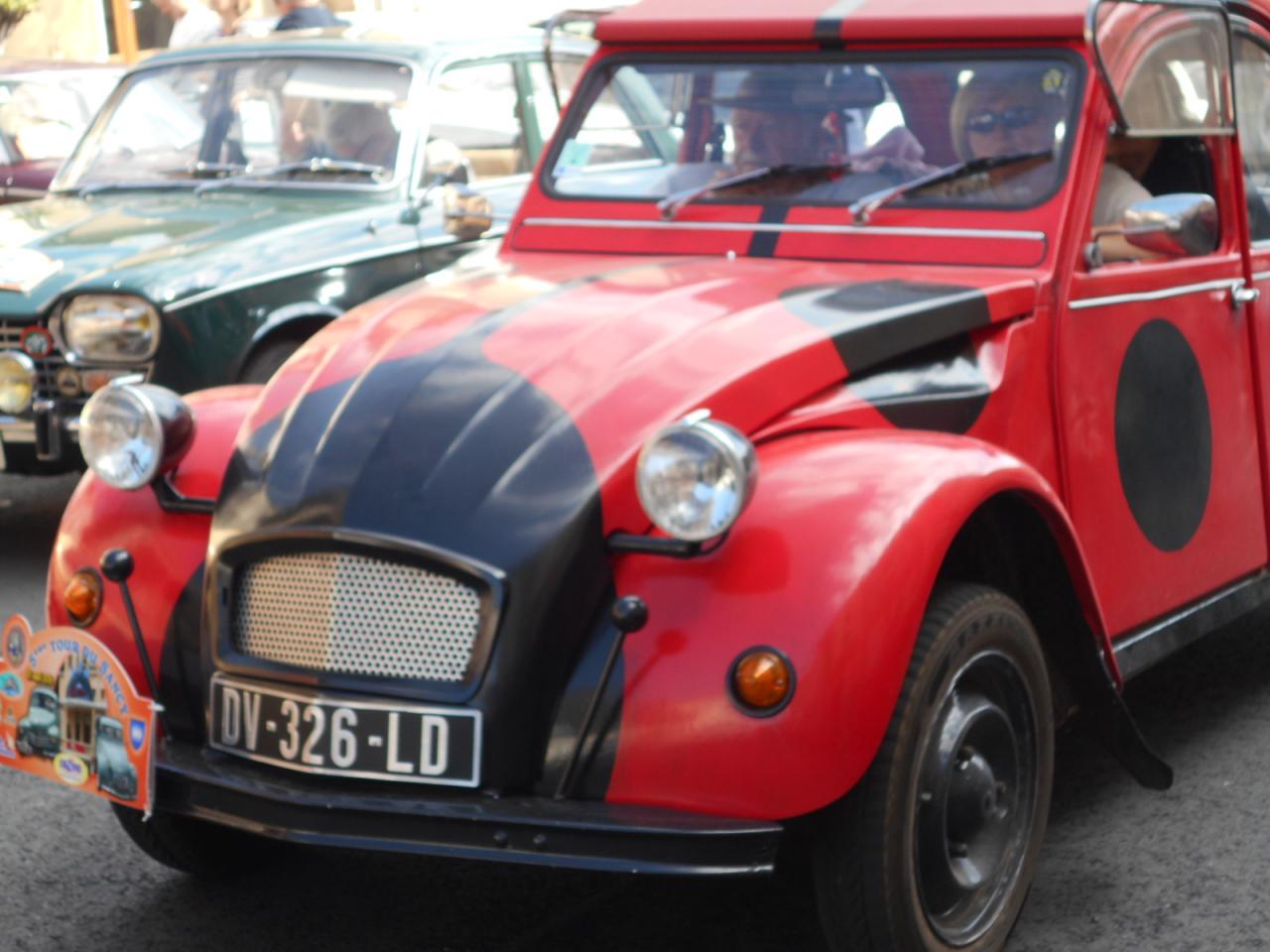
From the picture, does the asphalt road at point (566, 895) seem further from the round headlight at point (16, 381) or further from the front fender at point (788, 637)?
the round headlight at point (16, 381)

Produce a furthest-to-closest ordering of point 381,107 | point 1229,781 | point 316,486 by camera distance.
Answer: point 381,107, point 1229,781, point 316,486

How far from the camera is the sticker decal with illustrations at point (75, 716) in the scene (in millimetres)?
3256

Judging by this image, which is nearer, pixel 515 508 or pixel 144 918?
pixel 515 508

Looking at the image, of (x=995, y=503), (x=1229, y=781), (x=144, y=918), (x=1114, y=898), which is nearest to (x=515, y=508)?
(x=995, y=503)

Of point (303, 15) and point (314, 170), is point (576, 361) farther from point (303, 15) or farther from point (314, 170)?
point (303, 15)

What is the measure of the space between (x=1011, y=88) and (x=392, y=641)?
198 cm

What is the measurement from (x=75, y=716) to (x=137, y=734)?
16 cm

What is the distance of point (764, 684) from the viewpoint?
3027mm

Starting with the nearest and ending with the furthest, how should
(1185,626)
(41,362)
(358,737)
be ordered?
(358,737) < (1185,626) < (41,362)

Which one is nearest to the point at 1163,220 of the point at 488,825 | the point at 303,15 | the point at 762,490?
the point at 762,490

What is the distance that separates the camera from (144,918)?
388 centimetres

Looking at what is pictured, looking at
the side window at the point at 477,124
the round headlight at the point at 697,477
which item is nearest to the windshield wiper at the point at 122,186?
the side window at the point at 477,124

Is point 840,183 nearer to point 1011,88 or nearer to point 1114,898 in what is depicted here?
point 1011,88

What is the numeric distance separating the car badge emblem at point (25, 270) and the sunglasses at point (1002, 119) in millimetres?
3593
